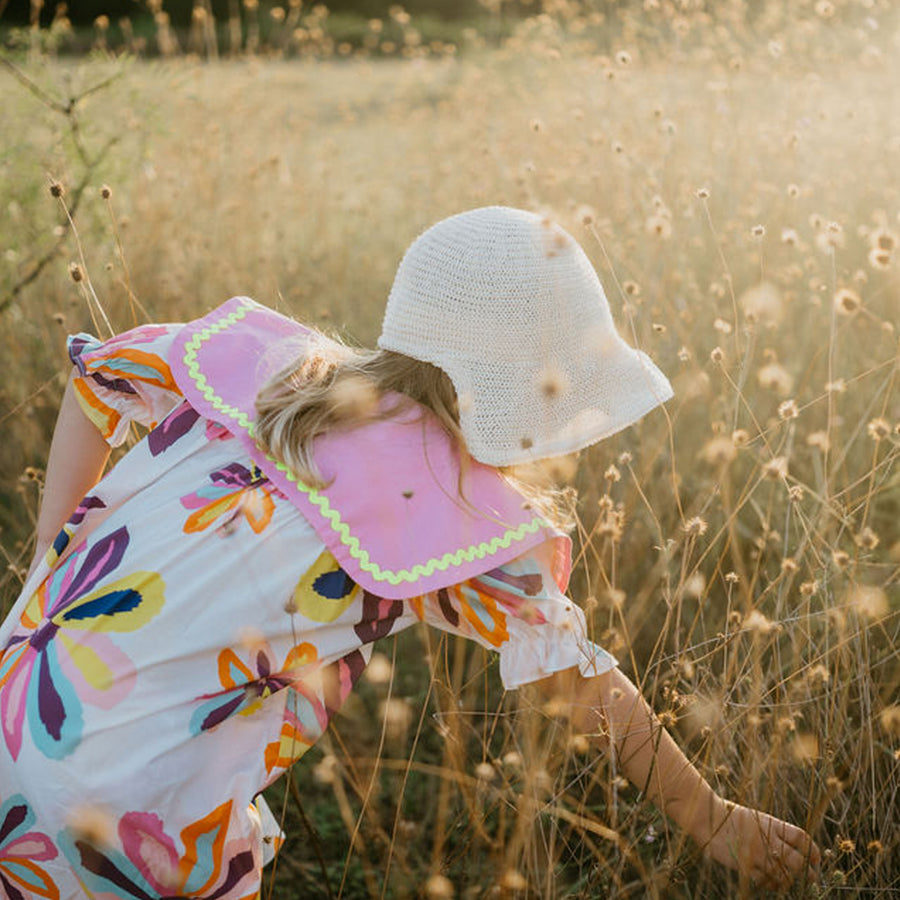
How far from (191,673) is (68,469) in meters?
0.52

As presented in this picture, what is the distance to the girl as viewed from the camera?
124cm

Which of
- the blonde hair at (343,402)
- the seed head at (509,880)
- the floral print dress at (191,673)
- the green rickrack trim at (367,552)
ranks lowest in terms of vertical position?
the seed head at (509,880)

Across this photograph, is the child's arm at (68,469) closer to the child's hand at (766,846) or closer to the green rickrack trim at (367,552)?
the green rickrack trim at (367,552)

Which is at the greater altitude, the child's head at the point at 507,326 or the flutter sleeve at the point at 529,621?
the child's head at the point at 507,326

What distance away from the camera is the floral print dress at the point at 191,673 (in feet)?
4.04

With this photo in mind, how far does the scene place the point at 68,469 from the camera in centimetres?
164

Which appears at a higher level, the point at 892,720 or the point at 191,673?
the point at 191,673

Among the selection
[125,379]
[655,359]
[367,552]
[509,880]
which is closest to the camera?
[509,880]

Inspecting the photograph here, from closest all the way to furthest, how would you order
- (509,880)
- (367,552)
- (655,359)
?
1. (509,880)
2. (367,552)
3. (655,359)

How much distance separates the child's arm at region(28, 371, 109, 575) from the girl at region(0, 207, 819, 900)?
262 mm

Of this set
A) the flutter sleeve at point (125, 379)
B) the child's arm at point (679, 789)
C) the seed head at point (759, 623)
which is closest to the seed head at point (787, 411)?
the seed head at point (759, 623)

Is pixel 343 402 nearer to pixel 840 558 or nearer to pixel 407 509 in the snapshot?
pixel 407 509

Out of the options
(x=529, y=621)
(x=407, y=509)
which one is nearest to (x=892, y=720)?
(x=529, y=621)

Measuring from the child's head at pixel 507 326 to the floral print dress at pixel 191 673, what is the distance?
0.17 m
